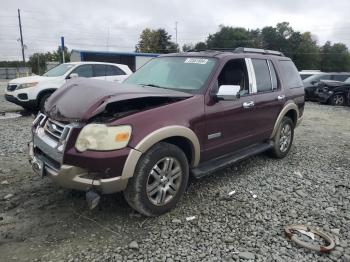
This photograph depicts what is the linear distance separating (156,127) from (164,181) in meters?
0.62

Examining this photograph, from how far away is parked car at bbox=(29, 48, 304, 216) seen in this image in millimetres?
3221


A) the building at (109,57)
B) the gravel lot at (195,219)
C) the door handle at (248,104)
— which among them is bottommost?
the gravel lot at (195,219)

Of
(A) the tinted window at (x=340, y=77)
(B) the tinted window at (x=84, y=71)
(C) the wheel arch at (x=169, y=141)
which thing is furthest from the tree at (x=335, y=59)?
(C) the wheel arch at (x=169, y=141)

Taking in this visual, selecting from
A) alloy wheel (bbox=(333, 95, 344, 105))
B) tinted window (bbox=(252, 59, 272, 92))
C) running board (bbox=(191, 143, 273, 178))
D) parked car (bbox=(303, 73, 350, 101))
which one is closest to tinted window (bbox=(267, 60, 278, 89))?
tinted window (bbox=(252, 59, 272, 92))

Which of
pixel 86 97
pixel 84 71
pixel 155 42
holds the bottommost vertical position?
pixel 86 97

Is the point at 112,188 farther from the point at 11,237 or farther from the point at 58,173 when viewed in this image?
the point at 11,237

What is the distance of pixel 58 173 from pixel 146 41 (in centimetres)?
6723

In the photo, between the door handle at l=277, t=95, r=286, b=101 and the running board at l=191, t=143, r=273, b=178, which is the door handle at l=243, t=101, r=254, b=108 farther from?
the door handle at l=277, t=95, r=286, b=101

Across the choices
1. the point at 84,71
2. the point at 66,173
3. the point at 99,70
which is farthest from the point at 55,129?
the point at 99,70

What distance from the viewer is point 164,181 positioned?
3691 millimetres

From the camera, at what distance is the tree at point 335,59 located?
7344 cm

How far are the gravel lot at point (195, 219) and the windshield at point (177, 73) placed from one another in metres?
1.40

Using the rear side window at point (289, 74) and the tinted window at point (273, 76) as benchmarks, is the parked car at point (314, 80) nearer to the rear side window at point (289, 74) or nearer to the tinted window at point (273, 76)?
the rear side window at point (289, 74)

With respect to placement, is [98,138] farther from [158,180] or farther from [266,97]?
[266,97]
